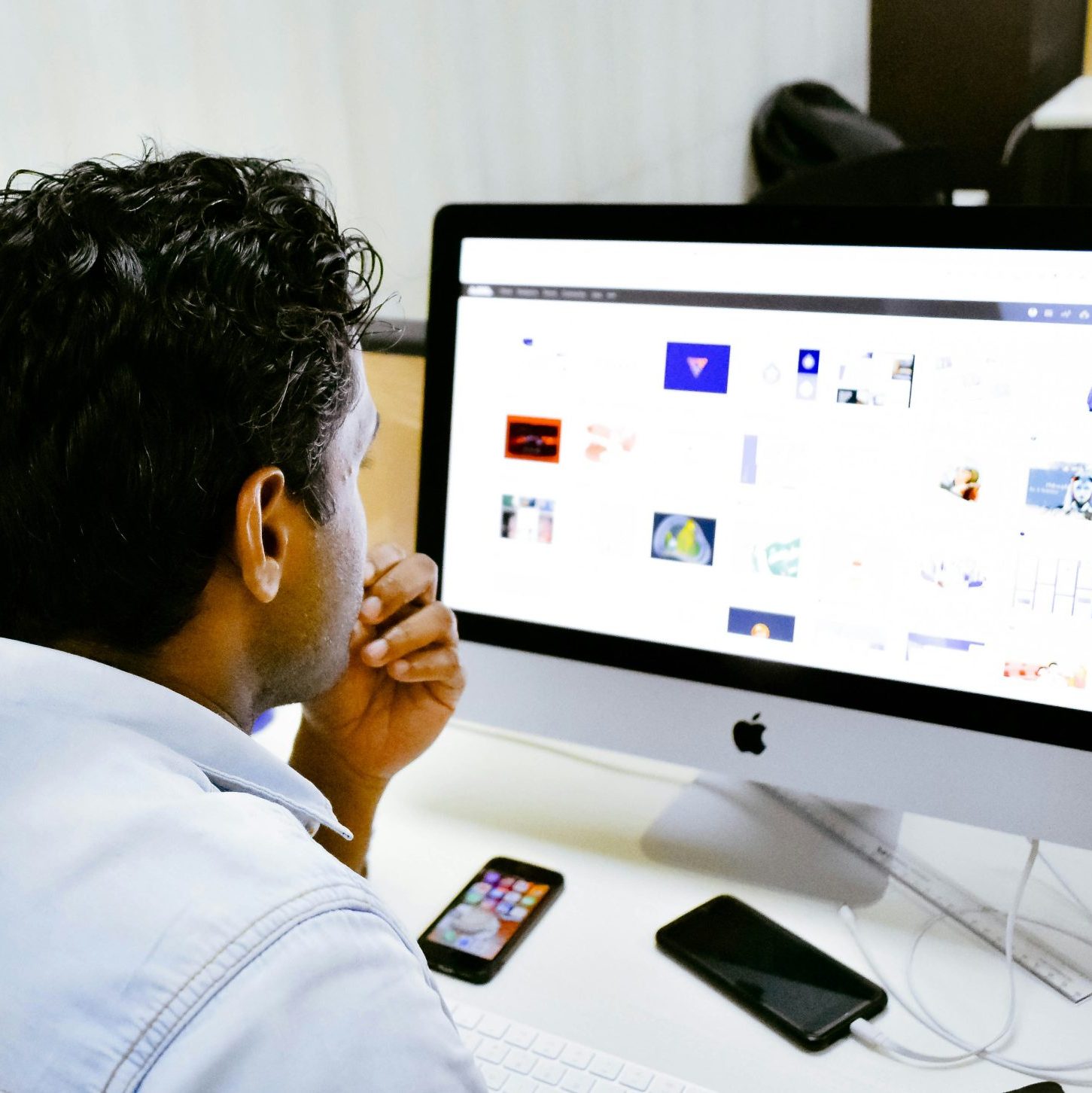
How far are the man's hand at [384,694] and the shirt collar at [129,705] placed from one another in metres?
0.33

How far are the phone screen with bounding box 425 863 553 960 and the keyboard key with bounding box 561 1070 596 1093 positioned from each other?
0.13m

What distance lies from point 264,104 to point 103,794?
97 centimetres

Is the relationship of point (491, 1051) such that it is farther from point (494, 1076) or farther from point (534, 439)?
point (534, 439)

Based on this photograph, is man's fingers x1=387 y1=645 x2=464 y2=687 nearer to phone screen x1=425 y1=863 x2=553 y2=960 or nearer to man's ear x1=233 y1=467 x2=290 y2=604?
phone screen x1=425 y1=863 x2=553 y2=960

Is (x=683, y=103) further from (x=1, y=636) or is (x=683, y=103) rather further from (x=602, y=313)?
(x=1, y=636)

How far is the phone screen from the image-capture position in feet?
2.51

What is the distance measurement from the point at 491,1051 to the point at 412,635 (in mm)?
349

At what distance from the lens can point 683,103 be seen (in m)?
1.56

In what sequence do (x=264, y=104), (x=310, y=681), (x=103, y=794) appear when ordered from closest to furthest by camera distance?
(x=103, y=794) → (x=310, y=681) → (x=264, y=104)

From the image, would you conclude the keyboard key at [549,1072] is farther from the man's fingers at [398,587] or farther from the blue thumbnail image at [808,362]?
the blue thumbnail image at [808,362]

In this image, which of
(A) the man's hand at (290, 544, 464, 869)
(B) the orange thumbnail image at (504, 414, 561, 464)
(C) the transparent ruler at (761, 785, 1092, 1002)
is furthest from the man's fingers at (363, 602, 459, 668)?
(C) the transparent ruler at (761, 785, 1092, 1002)

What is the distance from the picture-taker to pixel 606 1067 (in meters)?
0.63

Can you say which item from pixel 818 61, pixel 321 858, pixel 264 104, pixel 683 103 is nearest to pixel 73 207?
pixel 321 858

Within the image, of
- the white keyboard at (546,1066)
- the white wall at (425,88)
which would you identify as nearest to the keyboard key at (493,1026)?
the white keyboard at (546,1066)
